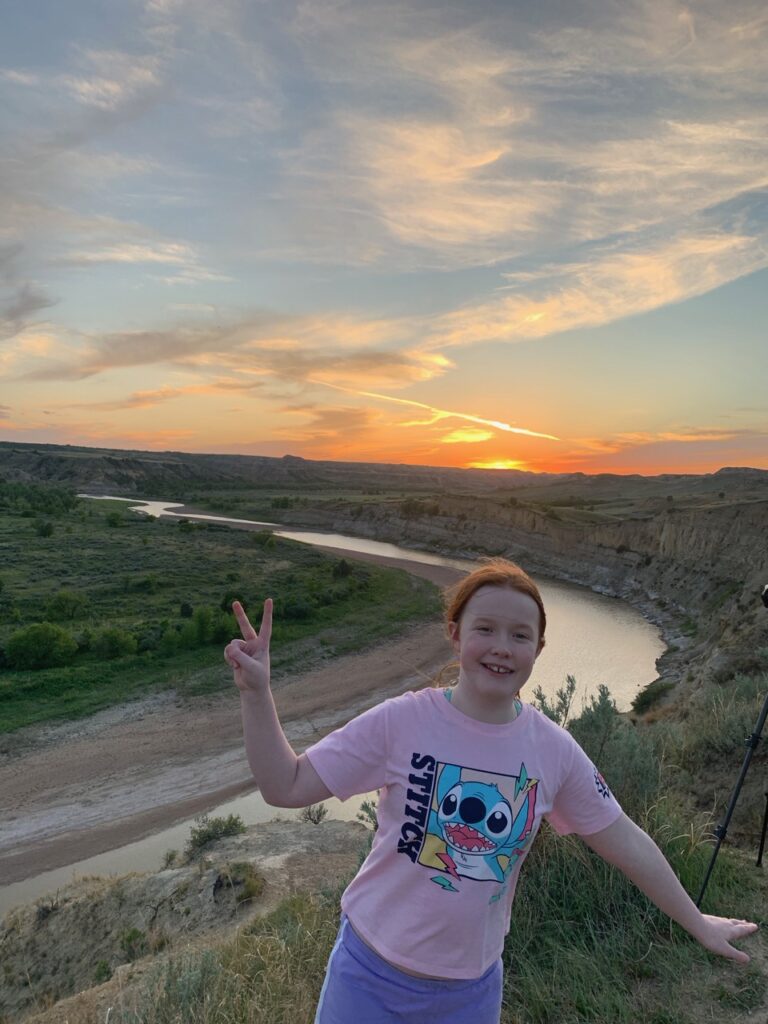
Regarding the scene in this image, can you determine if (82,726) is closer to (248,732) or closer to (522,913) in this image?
(522,913)

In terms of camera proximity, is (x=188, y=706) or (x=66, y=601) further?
(x=66, y=601)

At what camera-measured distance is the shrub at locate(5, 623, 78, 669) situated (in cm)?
1978

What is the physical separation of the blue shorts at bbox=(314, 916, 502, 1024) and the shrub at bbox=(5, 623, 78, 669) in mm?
20915

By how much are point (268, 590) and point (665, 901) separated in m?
30.2

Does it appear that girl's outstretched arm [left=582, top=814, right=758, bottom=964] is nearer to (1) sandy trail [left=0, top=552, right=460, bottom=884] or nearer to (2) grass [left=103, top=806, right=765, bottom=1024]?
(2) grass [left=103, top=806, right=765, bottom=1024]

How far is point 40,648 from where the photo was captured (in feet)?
66.0

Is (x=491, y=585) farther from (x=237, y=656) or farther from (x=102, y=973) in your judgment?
(x=102, y=973)

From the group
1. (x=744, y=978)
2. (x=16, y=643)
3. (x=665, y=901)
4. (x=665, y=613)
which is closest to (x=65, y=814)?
(x=16, y=643)

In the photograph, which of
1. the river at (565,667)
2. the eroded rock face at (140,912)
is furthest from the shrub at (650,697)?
the eroded rock face at (140,912)

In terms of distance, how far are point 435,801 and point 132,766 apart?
1570 cm

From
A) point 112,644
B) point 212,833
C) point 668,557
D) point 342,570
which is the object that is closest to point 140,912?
point 212,833

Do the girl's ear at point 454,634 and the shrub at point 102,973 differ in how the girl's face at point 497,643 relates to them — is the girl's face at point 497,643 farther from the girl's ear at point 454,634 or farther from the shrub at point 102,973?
the shrub at point 102,973

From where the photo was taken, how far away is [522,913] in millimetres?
3809

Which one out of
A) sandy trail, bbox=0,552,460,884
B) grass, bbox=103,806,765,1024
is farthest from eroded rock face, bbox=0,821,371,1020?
sandy trail, bbox=0,552,460,884
